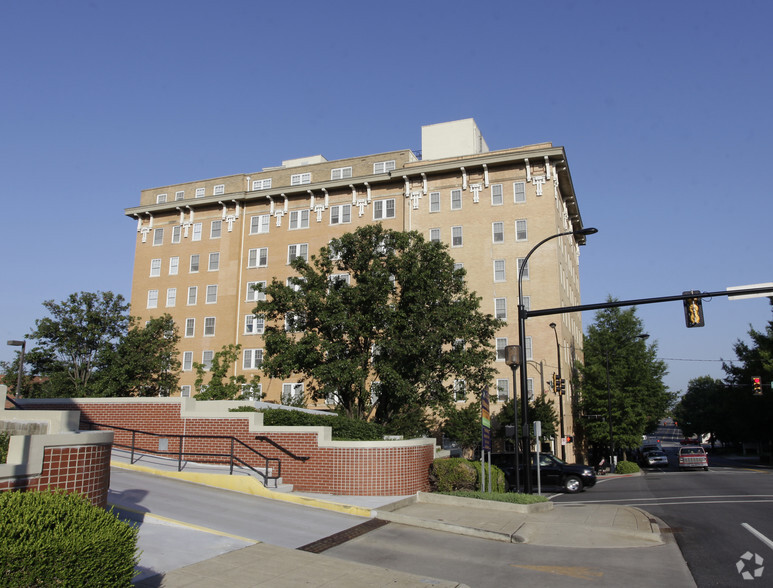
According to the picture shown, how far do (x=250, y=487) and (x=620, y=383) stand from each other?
45.1 m

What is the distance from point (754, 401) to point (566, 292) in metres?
24.0

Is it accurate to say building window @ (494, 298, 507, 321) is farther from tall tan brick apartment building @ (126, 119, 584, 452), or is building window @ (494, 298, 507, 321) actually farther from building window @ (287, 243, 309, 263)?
building window @ (287, 243, 309, 263)

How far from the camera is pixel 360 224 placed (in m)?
51.8

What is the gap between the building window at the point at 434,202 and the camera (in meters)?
50.2

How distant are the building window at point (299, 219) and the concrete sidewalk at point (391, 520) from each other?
118 ft

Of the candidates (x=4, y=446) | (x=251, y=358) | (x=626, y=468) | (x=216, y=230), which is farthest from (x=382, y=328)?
(x=216, y=230)

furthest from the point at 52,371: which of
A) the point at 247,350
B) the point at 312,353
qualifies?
the point at 312,353

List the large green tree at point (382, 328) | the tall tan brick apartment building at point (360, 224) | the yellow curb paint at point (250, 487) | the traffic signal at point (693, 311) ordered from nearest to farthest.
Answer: the yellow curb paint at point (250, 487), the traffic signal at point (693, 311), the large green tree at point (382, 328), the tall tan brick apartment building at point (360, 224)

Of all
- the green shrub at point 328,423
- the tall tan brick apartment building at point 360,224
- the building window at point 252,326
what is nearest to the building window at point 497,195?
the tall tan brick apartment building at point 360,224

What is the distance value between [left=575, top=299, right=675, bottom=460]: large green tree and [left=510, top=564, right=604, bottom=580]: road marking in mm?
41011

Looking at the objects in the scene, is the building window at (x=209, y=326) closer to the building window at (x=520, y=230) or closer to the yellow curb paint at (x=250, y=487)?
the building window at (x=520, y=230)

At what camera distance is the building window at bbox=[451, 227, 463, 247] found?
1928 inches

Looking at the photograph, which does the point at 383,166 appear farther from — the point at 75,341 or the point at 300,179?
the point at 75,341

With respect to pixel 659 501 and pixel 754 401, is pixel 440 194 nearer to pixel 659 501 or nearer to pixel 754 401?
pixel 659 501
